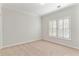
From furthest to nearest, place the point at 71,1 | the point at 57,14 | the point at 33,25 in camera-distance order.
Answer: the point at 33,25 → the point at 57,14 → the point at 71,1

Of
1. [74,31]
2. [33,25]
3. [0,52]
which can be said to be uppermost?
[33,25]

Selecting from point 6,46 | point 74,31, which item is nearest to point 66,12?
point 74,31

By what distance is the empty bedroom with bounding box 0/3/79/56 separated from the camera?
1.40 metres

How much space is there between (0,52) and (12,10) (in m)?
0.74

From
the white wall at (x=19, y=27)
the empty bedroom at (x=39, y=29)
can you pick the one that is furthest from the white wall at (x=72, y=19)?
the white wall at (x=19, y=27)

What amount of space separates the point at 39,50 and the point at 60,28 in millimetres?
539

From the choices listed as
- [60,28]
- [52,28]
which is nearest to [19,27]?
[52,28]

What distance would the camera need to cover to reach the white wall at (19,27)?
1.43 meters

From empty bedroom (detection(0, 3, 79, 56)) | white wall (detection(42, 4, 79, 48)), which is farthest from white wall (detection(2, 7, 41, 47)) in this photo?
white wall (detection(42, 4, 79, 48))

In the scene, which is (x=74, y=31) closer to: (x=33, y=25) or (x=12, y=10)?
(x=33, y=25)

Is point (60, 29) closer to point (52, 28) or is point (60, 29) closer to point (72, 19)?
point (52, 28)

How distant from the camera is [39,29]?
154cm

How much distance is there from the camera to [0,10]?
54.6 inches

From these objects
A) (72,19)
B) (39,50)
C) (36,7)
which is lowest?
(39,50)
